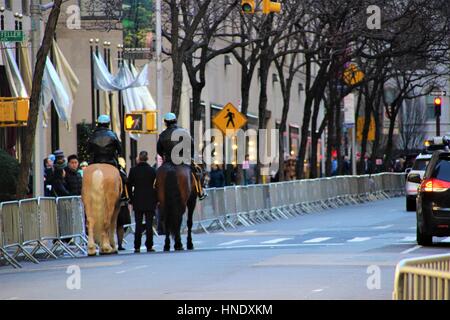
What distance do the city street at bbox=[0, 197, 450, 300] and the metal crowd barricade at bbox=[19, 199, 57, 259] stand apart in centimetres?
66

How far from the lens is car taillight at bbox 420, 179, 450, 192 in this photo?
2428 cm

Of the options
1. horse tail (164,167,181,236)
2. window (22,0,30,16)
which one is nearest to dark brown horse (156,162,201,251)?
A: horse tail (164,167,181,236)

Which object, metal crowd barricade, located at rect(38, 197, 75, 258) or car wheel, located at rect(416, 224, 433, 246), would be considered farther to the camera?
metal crowd barricade, located at rect(38, 197, 75, 258)

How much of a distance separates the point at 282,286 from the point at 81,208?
37.5 ft

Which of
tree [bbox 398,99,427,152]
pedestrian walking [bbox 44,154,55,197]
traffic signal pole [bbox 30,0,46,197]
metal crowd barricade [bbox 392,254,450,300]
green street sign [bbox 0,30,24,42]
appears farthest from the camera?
tree [bbox 398,99,427,152]

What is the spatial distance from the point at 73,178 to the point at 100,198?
5364mm

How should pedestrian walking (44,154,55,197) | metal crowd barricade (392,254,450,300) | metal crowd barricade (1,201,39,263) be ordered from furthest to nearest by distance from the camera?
1. pedestrian walking (44,154,55,197)
2. metal crowd barricade (1,201,39,263)
3. metal crowd barricade (392,254,450,300)

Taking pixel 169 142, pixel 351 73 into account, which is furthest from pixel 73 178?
pixel 351 73

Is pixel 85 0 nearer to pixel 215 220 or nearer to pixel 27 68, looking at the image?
pixel 27 68

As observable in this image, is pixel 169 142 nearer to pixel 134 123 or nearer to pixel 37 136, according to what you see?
pixel 37 136

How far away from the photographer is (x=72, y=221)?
26625mm

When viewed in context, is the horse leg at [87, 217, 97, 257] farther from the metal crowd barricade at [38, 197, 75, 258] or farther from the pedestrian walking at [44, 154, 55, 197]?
the pedestrian walking at [44, 154, 55, 197]

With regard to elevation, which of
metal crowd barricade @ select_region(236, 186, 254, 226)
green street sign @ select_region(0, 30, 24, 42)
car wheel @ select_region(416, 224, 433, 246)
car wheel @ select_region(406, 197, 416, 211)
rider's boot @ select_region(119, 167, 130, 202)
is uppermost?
green street sign @ select_region(0, 30, 24, 42)
